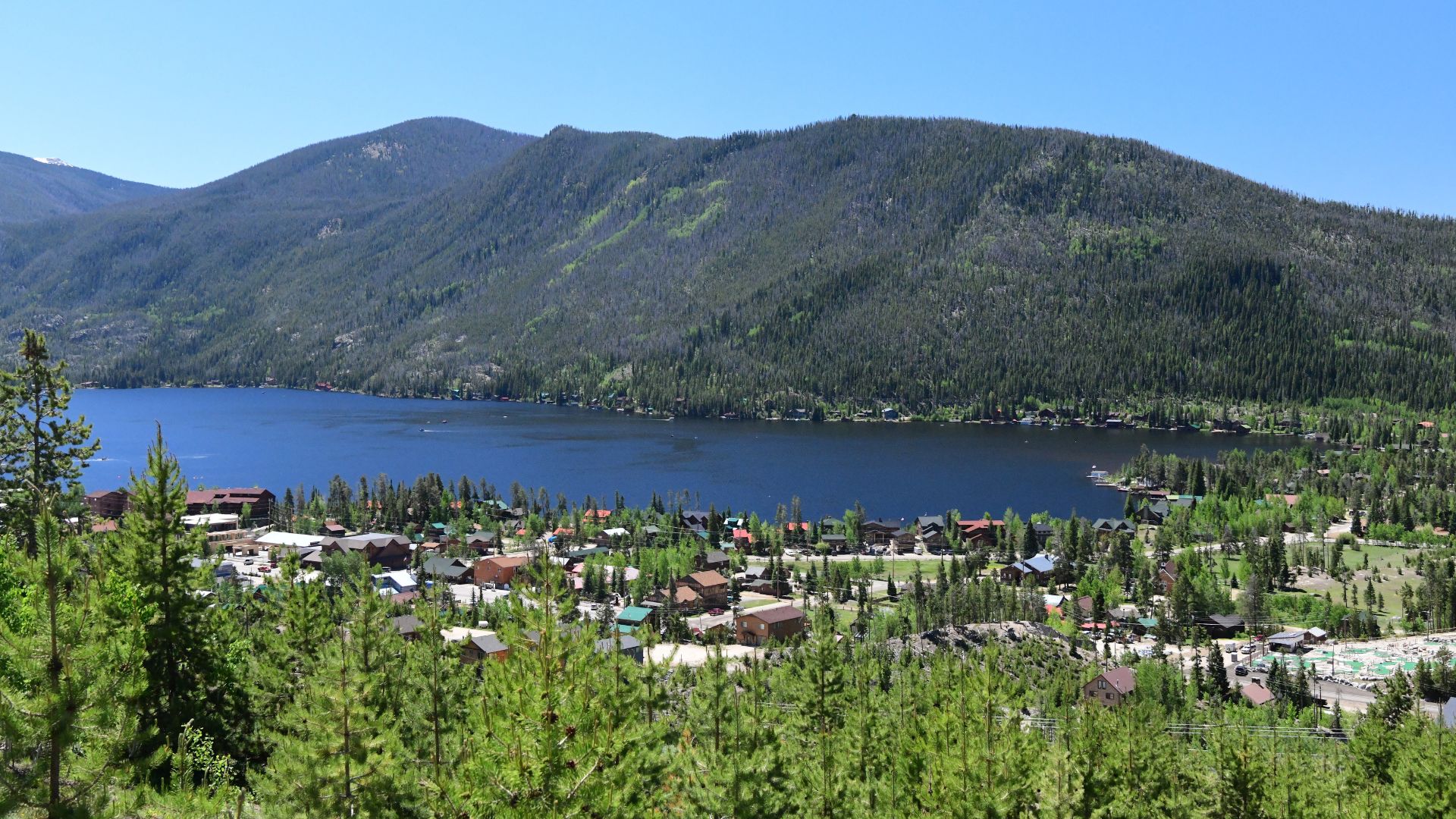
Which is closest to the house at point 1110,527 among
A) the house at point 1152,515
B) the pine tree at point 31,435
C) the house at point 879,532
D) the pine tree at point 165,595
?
the house at point 1152,515

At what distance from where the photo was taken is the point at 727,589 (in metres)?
93.2

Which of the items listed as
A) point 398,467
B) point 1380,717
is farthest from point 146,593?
point 398,467

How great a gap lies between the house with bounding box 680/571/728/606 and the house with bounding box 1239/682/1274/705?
1682 inches

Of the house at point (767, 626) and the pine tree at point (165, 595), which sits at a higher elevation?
the pine tree at point (165, 595)

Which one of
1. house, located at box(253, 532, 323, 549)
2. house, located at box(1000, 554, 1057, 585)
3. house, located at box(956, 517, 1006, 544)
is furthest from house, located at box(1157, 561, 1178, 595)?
house, located at box(253, 532, 323, 549)

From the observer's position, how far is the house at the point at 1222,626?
83750mm

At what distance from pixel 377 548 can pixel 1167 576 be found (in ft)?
275

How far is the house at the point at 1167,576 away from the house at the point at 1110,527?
44.9 feet

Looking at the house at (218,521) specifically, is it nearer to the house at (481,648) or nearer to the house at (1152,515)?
the house at (481,648)

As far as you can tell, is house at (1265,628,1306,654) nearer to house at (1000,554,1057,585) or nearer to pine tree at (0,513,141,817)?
house at (1000,554,1057,585)

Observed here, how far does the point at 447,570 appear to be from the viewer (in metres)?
99.3

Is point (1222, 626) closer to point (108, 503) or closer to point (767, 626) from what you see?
point (767, 626)

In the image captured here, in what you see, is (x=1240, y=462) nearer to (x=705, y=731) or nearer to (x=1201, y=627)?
(x=1201, y=627)

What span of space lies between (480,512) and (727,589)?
4723 cm
